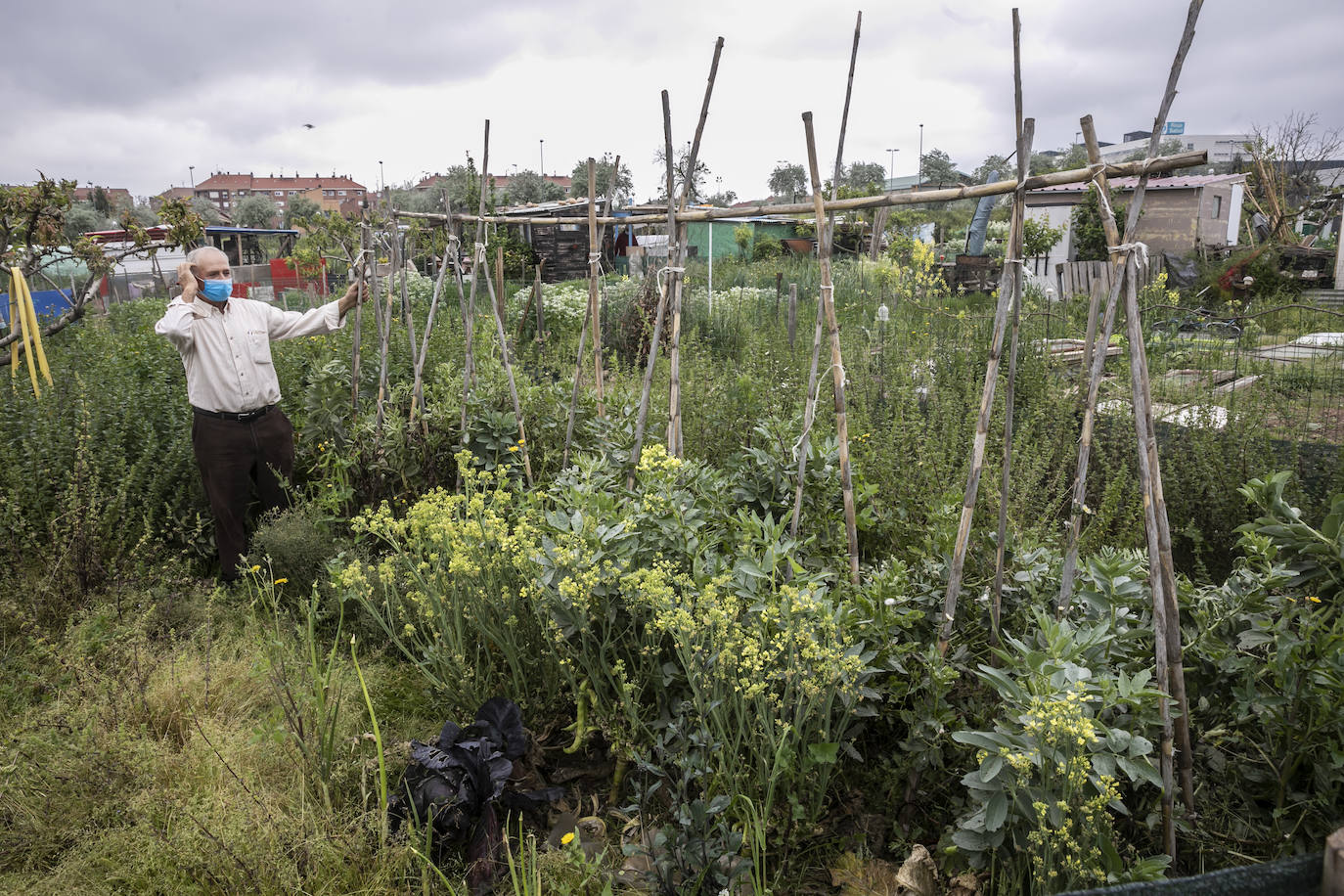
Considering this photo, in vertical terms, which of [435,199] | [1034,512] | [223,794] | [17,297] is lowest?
[223,794]

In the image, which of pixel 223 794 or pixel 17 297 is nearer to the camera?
pixel 223 794

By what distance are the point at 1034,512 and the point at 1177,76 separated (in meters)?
2.09

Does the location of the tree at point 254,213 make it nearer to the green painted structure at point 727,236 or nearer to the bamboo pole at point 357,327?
the green painted structure at point 727,236

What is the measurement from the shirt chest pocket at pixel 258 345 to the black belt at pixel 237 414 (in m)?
0.25

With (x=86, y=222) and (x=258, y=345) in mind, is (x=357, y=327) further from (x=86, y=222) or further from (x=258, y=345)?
(x=86, y=222)

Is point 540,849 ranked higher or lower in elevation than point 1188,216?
lower

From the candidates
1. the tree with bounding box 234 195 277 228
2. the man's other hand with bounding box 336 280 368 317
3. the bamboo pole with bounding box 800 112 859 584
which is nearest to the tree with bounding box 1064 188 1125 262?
the man's other hand with bounding box 336 280 368 317

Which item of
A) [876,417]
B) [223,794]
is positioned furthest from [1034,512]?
[223,794]

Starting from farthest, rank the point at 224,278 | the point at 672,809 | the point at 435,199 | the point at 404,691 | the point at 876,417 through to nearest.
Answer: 1. the point at 435,199
2. the point at 876,417
3. the point at 224,278
4. the point at 404,691
5. the point at 672,809

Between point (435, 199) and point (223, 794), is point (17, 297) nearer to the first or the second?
point (223, 794)

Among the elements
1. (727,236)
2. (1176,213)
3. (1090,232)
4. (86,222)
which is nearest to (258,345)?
(1090,232)

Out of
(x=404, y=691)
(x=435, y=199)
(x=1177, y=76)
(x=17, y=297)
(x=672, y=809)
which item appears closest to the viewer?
(x=1177, y=76)

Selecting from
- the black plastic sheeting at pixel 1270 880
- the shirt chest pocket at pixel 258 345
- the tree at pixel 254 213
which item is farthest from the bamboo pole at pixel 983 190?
the tree at pixel 254 213

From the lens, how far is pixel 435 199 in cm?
3378
